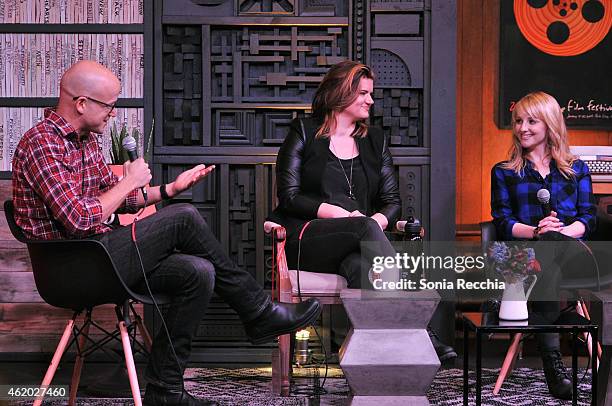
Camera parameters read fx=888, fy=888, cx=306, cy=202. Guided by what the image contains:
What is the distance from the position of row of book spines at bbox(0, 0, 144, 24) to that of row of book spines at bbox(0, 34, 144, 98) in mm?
74

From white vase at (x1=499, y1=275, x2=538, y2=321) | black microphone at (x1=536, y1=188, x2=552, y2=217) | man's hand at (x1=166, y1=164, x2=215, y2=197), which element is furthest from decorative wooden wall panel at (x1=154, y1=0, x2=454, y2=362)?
white vase at (x1=499, y1=275, x2=538, y2=321)

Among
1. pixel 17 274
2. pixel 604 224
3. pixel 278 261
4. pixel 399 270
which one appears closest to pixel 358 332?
pixel 399 270

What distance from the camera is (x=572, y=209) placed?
4082mm

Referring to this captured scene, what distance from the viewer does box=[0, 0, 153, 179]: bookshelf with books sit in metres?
4.46

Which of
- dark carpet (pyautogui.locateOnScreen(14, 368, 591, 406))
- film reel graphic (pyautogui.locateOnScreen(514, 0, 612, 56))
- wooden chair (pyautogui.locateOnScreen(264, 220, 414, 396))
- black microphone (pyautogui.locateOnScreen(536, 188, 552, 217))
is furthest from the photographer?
film reel graphic (pyautogui.locateOnScreen(514, 0, 612, 56))

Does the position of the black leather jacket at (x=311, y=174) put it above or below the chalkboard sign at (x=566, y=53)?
below

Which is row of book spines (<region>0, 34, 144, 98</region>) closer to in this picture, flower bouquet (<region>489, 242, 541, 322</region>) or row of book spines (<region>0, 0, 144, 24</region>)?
row of book spines (<region>0, 0, 144, 24</region>)

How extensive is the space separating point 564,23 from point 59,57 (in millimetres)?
2972

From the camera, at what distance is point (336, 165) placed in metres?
4.10

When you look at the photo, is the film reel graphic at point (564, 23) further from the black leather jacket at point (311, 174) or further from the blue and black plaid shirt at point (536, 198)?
the black leather jacket at point (311, 174)

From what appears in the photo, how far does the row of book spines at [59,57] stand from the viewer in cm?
448

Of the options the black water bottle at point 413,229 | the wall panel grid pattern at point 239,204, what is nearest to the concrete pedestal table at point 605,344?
the black water bottle at point 413,229

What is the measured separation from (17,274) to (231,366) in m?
1.17

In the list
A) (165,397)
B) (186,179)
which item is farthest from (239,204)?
(165,397)
